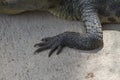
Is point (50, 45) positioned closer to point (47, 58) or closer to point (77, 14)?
point (47, 58)

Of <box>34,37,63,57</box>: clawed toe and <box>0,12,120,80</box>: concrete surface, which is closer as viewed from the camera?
<box>0,12,120,80</box>: concrete surface

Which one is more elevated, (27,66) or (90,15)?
(90,15)

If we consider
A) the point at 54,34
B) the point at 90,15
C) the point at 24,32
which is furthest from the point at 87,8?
the point at 24,32

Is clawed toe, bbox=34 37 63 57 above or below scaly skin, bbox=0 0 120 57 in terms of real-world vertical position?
below

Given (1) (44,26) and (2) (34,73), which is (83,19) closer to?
(1) (44,26)

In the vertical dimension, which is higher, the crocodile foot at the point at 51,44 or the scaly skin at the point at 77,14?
the scaly skin at the point at 77,14

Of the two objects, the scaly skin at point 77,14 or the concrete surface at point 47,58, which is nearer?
the concrete surface at point 47,58
